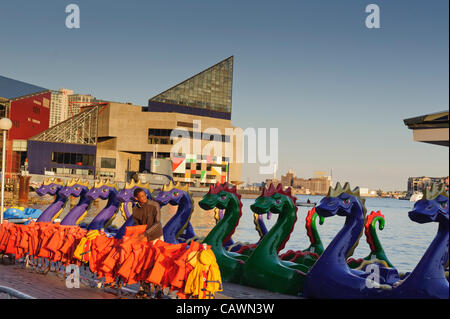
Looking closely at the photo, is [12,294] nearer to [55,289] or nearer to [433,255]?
[55,289]

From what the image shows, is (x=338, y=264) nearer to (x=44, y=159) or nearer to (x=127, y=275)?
(x=127, y=275)

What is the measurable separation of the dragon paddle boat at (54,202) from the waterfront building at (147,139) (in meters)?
62.6

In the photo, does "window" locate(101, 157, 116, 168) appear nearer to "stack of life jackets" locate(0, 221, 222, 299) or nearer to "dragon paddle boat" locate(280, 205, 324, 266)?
"dragon paddle boat" locate(280, 205, 324, 266)

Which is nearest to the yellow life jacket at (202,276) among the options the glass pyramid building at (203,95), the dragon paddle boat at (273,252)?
the dragon paddle boat at (273,252)

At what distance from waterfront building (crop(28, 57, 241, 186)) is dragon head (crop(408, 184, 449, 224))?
243ft

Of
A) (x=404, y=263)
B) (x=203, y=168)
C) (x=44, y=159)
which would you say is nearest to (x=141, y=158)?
(x=203, y=168)

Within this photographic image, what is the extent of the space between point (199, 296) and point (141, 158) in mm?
84720

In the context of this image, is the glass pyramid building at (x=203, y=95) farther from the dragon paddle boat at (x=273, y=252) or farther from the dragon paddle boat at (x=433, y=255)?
the dragon paddle boat at (x=433, y=255)

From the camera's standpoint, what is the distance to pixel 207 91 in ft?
317

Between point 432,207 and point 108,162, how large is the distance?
81.3 metres

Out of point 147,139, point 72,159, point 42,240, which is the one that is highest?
point 147,139

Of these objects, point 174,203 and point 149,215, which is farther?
point 174,203

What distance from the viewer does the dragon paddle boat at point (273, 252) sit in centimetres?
1058

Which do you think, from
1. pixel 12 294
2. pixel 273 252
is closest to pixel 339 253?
pixel 273 252
